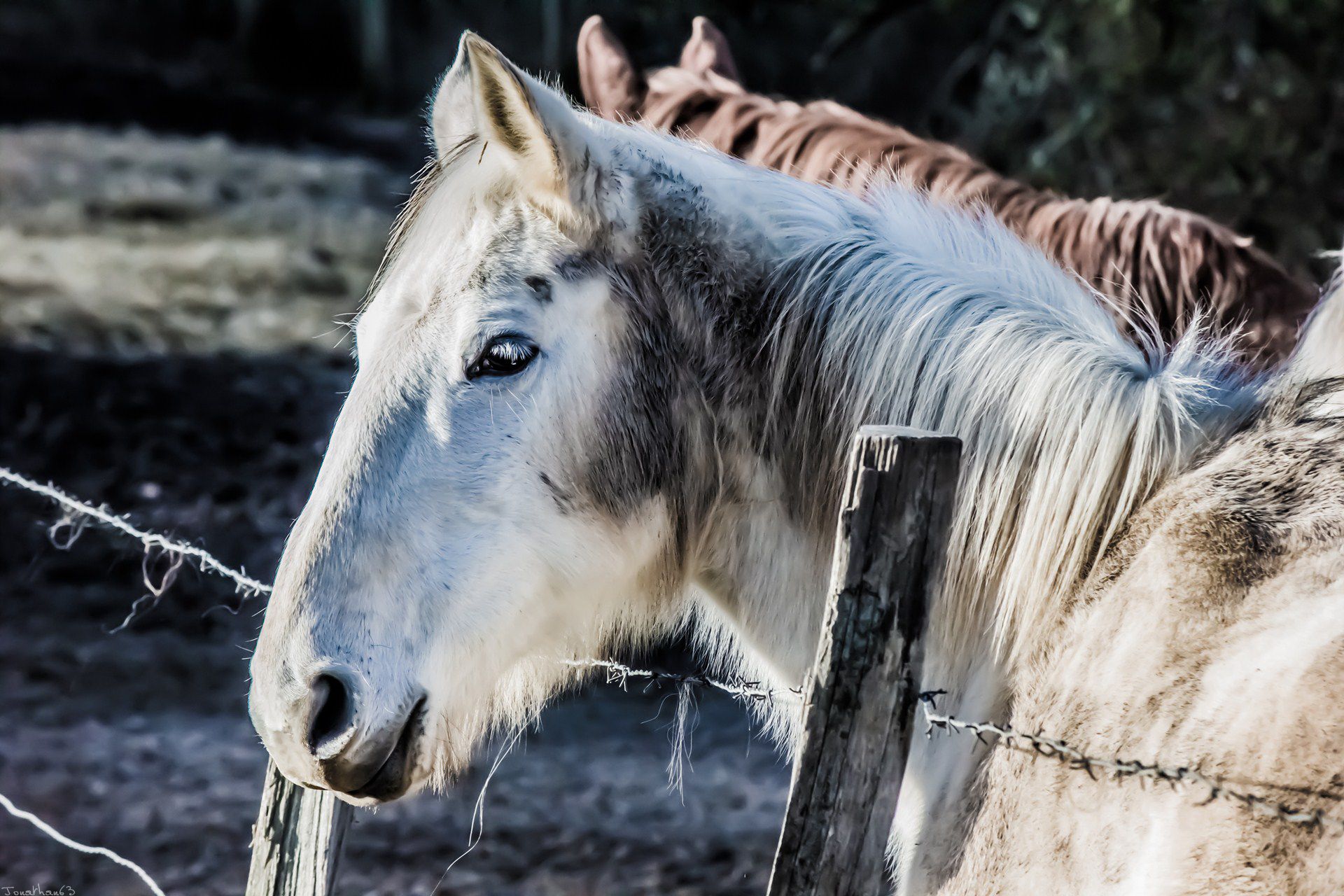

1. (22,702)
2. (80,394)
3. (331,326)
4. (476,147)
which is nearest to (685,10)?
(331,326)

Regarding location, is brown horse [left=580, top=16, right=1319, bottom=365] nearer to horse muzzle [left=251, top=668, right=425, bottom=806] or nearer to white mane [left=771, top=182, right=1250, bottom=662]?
white mane [left=771, top=182, right=1250, bottom=662]

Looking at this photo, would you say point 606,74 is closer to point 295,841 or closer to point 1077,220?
point 1077,220

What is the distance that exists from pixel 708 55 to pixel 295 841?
→ 3075mm

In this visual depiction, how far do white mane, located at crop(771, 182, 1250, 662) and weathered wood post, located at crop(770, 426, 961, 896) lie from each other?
399 millimetres

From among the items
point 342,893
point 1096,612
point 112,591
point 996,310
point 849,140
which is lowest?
point 342,893

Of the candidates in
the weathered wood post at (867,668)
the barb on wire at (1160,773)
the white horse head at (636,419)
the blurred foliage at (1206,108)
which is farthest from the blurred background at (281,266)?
the barb on wire at (1160,773)

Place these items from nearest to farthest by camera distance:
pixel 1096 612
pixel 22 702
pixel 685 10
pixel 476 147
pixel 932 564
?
pixel 932 564 → pixel 1096 612 → pixel 476 147 → pixel 22 702 → pixel 685 10

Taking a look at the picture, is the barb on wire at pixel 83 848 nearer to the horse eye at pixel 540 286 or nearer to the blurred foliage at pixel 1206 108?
the horse eye at pixel 540 286

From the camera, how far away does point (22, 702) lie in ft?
17.4

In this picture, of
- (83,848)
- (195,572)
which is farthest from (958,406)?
(195,572)

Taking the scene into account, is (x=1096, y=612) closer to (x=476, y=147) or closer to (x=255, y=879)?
(x=476, y=147)

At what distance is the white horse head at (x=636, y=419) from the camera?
64.6 inches

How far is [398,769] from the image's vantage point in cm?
168

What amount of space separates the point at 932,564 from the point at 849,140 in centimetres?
223
